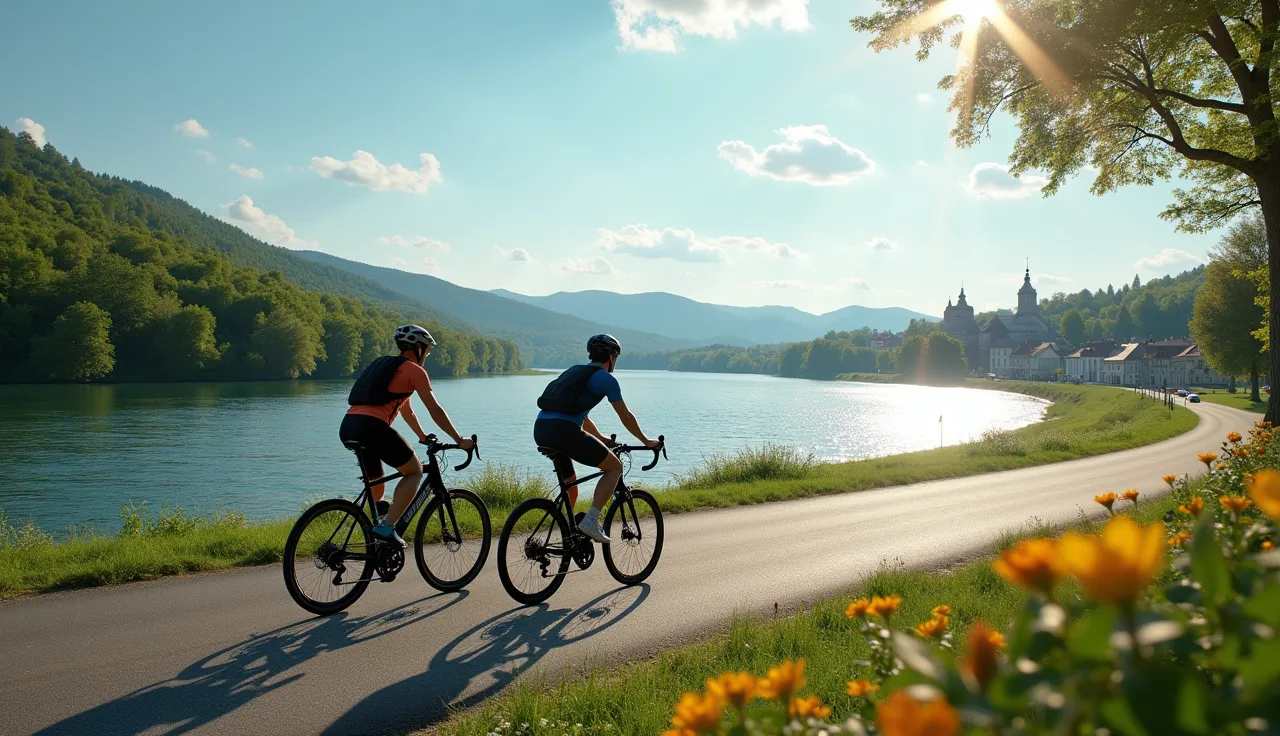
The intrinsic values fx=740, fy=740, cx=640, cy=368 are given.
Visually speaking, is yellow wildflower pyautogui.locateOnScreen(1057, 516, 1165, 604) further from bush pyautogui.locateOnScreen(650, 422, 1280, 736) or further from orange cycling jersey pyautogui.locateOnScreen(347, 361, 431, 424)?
orange cycling jersey pyautogui.locateOnScreen(347, 361, 431, 424)

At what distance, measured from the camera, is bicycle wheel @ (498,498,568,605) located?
638cm

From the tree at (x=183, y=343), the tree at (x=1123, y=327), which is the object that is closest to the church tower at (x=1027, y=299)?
the tree at (x=1123, y=327)

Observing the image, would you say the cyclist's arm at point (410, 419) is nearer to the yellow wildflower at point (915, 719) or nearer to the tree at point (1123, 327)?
the yellow wildflower at point (915, 719)

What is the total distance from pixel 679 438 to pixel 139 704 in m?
30.9

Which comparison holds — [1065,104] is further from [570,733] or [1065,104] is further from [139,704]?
[139,704]

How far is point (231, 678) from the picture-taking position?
4.85 metres

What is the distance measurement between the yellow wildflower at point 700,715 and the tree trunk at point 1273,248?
51.4 ft

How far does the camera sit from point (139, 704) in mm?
4441

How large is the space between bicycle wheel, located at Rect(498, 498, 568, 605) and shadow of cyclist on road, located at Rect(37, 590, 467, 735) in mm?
665

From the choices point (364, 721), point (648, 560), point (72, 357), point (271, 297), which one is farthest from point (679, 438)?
point (271, 297)

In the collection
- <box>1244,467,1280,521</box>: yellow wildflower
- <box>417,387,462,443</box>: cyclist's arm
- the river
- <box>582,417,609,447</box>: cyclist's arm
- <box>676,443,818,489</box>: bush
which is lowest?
the river

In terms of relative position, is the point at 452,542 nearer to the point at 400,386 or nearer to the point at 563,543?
the point at 563,543

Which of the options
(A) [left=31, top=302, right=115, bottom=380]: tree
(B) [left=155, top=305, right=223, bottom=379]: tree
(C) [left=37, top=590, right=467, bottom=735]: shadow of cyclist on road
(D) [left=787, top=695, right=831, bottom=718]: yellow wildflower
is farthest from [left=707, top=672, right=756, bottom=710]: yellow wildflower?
(B) [left=155, top=305, right=223, bottom=379]: tree

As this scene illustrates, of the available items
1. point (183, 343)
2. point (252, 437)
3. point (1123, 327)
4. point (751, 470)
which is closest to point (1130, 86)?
point (751, 470)
